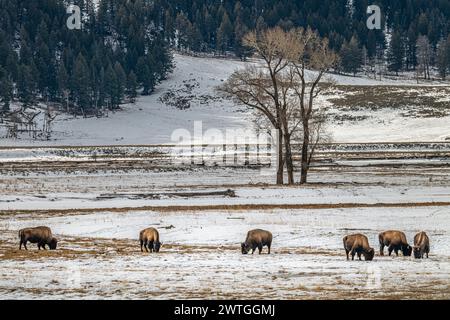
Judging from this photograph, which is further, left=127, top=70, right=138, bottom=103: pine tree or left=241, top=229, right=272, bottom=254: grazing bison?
left=127, top=70, right=138, bottom=103: pine tree

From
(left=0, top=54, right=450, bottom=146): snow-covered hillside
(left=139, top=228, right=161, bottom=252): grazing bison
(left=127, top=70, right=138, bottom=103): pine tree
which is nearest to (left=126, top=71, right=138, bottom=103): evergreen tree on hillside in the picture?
(left=127, top=70, right=138, bottom=103): pine tree

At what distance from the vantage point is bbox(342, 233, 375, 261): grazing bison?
15695 millimetres

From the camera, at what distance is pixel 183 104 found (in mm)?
122125

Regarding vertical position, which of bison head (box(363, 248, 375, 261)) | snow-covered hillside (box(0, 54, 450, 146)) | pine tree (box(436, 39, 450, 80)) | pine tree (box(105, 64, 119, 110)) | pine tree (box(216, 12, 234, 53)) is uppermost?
pine tree (box(216, 12, 234, 53))

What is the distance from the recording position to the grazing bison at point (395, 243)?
54.6 ft

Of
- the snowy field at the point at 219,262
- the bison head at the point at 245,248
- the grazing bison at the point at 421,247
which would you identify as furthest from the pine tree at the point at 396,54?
the bison head at the point at 245,248

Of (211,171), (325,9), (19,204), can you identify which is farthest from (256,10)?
(19,204)

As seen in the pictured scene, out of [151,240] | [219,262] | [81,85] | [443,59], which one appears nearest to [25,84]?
[81,85]

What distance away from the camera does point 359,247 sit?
52.1 feet

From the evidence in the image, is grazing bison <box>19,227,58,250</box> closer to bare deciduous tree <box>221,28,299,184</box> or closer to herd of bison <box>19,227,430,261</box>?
herd of bison <box>19,227,430,261</box>

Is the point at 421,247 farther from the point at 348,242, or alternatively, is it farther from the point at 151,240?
the point at 151,240

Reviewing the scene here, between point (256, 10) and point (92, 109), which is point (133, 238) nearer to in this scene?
point (92, 109)

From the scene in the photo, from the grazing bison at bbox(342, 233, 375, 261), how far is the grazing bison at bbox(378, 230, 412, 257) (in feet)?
3.78

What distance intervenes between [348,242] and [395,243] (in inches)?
59.1
